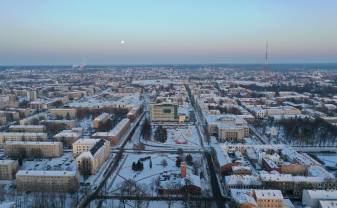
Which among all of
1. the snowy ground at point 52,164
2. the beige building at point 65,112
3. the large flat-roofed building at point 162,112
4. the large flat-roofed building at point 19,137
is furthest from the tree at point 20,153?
the large flat-roofed building at point 162,112

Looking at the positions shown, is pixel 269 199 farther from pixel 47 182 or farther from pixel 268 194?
pixel 47 182

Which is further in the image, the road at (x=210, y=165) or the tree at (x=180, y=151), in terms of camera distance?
the tree at (x=180, y=151)

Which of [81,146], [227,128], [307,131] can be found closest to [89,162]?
[81,146]

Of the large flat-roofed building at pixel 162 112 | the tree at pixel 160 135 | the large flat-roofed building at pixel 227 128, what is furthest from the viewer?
the large flat-roofed building at pixel 162 112

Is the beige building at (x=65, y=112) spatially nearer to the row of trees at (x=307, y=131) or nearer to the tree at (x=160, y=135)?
the tree at (x=160, y=135)

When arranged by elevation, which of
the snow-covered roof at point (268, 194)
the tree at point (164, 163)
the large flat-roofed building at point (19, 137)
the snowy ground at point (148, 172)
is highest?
the large flat-roofed building at point (19, 137)

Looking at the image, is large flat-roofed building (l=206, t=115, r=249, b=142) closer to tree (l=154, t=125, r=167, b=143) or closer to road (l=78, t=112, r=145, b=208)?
tree (l=154, t=125, r=167, b=143)

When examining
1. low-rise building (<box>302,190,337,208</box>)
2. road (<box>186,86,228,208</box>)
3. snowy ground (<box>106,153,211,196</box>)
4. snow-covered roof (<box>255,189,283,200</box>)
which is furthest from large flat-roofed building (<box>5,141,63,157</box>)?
low-rise building (<box>302,190,337,208</box>)
